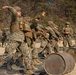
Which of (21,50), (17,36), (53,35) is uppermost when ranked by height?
(17,36)

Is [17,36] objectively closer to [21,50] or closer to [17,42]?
[17,42]

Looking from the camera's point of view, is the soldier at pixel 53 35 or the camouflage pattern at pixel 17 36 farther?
the soldier at pixel 53 35

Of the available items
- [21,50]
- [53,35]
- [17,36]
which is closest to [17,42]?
[17,36]

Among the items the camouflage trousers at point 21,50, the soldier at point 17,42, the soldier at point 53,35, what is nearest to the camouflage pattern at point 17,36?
the soldier at point 17,42

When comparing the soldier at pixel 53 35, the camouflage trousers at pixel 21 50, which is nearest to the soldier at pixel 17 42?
the camouflage trousers at pixel 21 50

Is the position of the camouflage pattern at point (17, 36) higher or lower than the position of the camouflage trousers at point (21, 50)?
higher

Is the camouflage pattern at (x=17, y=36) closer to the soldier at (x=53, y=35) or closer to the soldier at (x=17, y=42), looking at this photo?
the soldier at (x=17, y=42)

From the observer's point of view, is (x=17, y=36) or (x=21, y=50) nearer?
(x=17, y=36)

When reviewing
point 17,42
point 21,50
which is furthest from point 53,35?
point 17,42

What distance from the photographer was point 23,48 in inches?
366

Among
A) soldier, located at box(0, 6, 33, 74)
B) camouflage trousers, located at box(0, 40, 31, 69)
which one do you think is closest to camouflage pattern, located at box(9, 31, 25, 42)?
soldier, located at box(0, 6, 33, 74)

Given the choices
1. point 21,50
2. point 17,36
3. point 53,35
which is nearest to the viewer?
point 17,36

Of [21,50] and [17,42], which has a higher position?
[17,42]

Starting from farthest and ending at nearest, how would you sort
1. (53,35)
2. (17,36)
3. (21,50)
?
(53,35)
(21,50)
(17,36)
